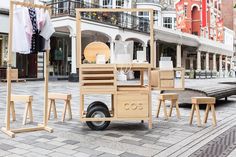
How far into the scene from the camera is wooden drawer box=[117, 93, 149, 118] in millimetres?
5320

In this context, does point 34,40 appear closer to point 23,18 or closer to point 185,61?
point 23,18

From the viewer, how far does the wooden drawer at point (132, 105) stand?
532 centimetres

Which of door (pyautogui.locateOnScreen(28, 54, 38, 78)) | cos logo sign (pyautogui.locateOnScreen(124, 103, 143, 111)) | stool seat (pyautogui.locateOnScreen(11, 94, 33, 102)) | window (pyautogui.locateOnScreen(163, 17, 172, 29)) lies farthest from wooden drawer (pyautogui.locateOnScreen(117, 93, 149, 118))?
window (pyautogui.locateOnScreen(163, 17, 172, 29))

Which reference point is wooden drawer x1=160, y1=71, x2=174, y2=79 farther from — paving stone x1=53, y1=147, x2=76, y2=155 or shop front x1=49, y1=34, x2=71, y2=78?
shop front x1=49, y1=34, x2=71, y2=78

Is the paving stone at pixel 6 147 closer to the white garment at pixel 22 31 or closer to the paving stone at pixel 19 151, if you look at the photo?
the paving stone at pixel 19 151

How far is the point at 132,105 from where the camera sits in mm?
5340

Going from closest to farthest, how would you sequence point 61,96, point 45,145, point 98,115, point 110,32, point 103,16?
1. point 45,145
2. point 98,115
3. point 61,96
4. point 110,32
5. point 103,16

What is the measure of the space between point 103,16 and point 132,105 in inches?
663

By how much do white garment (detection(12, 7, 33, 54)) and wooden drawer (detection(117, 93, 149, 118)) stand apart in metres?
1.73

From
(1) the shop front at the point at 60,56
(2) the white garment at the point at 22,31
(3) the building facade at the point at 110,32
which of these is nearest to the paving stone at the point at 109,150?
(2) the white garment at the point at 22,31

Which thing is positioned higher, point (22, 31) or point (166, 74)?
point (22, 31)

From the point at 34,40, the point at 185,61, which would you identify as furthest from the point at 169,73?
the point at 185,61

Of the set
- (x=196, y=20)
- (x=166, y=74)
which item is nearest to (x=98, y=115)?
(x=166, y=74)

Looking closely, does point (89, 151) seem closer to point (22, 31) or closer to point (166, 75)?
point (22, 31)
